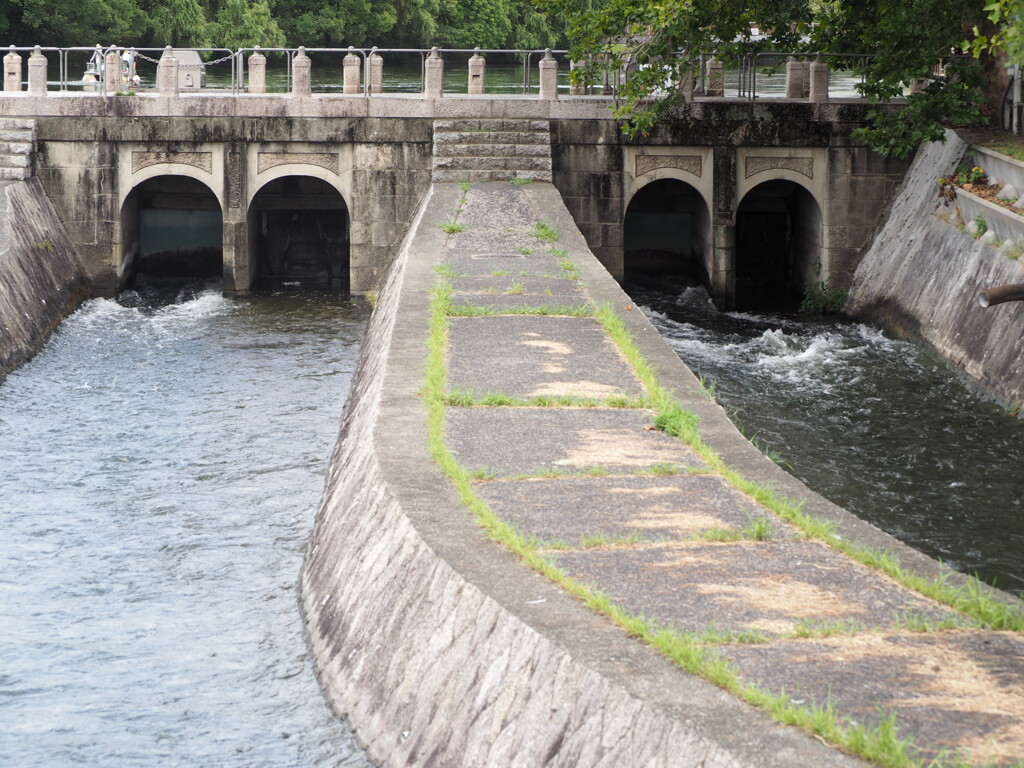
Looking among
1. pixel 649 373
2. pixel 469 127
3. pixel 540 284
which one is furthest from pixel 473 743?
pixel 469 127

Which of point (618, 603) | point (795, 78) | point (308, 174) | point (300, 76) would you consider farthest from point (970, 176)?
point (618, 603)

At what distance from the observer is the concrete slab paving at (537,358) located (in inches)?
627

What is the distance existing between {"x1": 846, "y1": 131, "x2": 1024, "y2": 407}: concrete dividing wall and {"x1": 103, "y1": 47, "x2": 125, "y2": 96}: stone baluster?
16.8 m

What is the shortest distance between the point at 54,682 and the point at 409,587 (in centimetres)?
360

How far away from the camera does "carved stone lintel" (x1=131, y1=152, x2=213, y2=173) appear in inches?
1256

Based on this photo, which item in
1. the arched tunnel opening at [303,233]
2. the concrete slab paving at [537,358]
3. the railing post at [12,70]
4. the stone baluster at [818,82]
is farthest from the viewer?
the arched tunnel opening at [303,233]

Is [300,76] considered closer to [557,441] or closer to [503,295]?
[503,295]

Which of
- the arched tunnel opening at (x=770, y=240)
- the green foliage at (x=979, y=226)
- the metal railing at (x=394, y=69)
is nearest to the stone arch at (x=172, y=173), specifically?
the metal railing at (x=394, y=69)

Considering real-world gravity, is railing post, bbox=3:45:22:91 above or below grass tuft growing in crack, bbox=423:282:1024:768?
above

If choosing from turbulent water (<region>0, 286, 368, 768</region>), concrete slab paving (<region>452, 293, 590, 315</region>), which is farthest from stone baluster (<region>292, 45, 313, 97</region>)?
concrete slab paving (<region>452, 293, 590, 315</region>)

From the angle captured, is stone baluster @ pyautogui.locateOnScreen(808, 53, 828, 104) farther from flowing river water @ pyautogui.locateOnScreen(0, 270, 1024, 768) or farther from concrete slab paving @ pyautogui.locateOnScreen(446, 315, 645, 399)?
concrete slab paving @ pyautogui.locateOnScreen(446, 315, 645, 399)

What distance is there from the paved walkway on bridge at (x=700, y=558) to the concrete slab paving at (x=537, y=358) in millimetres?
45

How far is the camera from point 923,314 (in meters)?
26.4

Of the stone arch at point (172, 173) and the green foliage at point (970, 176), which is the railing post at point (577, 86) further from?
the stone arch at point (172, 173)
